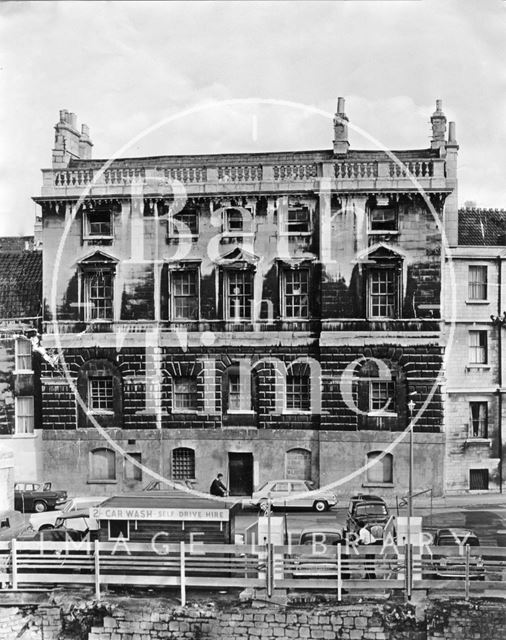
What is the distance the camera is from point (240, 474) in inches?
1186

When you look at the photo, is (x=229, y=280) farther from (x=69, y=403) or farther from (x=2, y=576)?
(x=2, y=576)

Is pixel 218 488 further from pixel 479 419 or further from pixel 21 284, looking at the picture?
pixel 21 284

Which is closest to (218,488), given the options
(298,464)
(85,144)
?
(298,464)

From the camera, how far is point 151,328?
99.1ft

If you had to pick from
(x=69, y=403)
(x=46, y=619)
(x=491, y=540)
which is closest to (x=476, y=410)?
(x=491, y=540)

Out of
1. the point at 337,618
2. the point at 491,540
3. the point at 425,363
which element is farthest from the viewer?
the point at 425,363

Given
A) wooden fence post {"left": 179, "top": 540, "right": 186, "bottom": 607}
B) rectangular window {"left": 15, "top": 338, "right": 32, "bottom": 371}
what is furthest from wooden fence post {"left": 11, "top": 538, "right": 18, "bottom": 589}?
rectangular window {"left": 15, "top": 338, "right": 32, "bottom": 371}

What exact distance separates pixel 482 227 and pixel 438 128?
3858 mm

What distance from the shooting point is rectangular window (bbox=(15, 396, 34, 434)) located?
1225 inches

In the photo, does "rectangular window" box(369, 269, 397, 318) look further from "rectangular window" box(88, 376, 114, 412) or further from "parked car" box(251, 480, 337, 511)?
"rectangular window" box(88, 376, 114, 412)

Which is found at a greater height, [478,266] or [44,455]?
[478,266]

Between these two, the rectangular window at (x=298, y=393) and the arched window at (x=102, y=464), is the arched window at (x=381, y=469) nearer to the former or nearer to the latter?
the rectangular window at (x=298, y=393)

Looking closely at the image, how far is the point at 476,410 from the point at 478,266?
4.96m

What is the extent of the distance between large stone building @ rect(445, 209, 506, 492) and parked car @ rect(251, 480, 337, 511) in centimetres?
538
